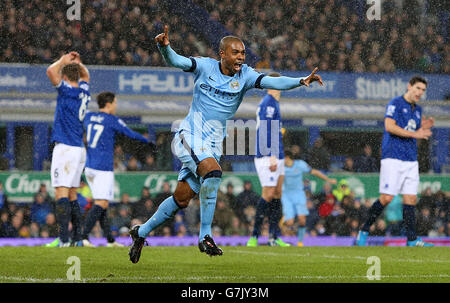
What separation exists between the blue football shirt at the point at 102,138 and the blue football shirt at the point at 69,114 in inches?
17.8

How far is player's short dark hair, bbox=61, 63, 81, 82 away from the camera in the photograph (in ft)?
37.8

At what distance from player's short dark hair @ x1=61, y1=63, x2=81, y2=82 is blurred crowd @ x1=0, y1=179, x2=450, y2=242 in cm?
424

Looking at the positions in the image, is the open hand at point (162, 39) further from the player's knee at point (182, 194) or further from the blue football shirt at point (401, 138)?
the blue football shirt at point (401, 138)

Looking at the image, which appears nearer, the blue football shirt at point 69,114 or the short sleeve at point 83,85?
the blue football shirt at point 69,114

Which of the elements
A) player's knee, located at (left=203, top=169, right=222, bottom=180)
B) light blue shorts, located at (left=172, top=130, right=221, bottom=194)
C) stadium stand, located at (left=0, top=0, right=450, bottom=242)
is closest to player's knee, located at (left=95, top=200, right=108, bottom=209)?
light blue shorts, located at (left=172, top=130, right=221, bottom=194)

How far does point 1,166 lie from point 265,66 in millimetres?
6836

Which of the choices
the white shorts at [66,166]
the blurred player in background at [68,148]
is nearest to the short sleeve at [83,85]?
the blurred player in background at [68,148]

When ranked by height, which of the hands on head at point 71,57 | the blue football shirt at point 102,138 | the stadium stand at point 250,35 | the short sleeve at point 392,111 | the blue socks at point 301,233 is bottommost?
the blue socks at point 301,233

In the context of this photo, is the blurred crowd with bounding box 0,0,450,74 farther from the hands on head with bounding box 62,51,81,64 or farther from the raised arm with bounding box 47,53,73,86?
the hands on head with bounding box 62,51,81,64

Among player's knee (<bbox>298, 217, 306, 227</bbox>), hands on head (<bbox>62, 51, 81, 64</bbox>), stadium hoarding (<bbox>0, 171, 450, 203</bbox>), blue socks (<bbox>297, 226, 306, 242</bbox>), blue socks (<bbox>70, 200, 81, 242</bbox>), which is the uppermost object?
hands on head (<bbox>62, 51, 81, 64</bbox>)

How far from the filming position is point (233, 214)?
53.6 feet

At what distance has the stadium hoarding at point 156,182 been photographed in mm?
15820
